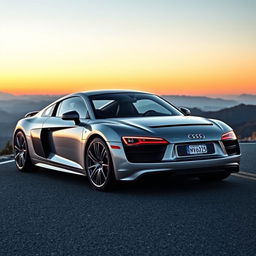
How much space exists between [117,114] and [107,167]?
45.7 inches

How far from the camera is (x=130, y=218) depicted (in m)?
5.51

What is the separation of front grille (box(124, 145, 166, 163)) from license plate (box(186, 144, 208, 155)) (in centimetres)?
34

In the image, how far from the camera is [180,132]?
686 cm

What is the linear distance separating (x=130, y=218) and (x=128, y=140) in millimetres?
1527

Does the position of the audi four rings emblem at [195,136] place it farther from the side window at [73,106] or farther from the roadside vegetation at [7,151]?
the roadside vegetation at [7,151]

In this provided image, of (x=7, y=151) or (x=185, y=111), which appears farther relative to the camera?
(x=7, y=151)

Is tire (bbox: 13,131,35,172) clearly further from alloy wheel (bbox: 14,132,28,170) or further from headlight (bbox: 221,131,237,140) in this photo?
headlight (bbox: 221,131,237,140)

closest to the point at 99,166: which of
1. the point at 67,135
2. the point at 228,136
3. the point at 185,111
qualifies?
the point at 67,135

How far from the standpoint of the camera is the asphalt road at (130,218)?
437 centimetres

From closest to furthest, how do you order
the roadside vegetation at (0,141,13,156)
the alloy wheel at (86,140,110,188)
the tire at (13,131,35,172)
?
the alloy wheel at (86,140,110,188), the tire at (13,131,35,172), the roadside vegetation at (0,141,13,156)

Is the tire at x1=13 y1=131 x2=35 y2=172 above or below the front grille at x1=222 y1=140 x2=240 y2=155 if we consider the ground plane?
below

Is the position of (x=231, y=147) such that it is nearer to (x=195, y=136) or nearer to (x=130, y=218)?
(x=195, y=136)

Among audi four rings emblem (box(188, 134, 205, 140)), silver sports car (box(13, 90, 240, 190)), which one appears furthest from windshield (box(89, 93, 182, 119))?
audi four rings emblem (box(188, 134, 205, 140))

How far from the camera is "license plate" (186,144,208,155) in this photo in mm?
6812
